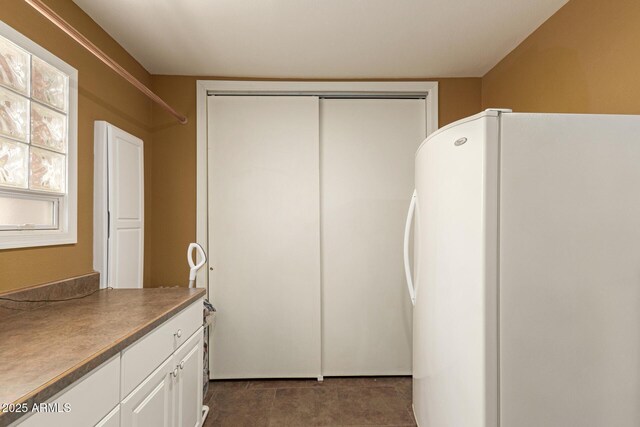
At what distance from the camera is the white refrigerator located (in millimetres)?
1243

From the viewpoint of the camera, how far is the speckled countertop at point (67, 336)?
874 mm

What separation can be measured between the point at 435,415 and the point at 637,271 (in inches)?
38.9

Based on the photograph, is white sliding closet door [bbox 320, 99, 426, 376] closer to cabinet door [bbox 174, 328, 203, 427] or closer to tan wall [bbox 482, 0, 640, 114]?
tan wall [bbox 482, 0, 640, 114]

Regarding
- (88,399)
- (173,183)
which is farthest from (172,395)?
(173,183)

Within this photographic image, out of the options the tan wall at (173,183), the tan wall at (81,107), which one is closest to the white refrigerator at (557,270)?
the tan wall at (81,107)

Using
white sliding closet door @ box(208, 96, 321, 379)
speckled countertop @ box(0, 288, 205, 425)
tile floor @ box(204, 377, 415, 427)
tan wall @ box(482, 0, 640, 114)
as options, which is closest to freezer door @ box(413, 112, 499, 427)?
tile floor @ box(204, 377, 415, 427)

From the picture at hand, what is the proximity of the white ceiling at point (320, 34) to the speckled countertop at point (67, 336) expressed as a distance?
154 centimetres

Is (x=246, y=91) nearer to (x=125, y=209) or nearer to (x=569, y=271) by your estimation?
(x=125, y=209)

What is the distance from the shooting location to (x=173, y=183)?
115 inches

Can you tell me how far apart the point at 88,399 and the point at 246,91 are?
2412 mm

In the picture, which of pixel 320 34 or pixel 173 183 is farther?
pixel 173 183

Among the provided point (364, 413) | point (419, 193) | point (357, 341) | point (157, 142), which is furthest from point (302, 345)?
point (157, 142)

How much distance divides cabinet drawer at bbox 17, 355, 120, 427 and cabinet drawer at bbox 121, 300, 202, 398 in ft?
0.21

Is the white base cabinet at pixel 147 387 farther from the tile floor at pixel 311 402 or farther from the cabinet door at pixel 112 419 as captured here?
the tile floor at pixel 311 402
